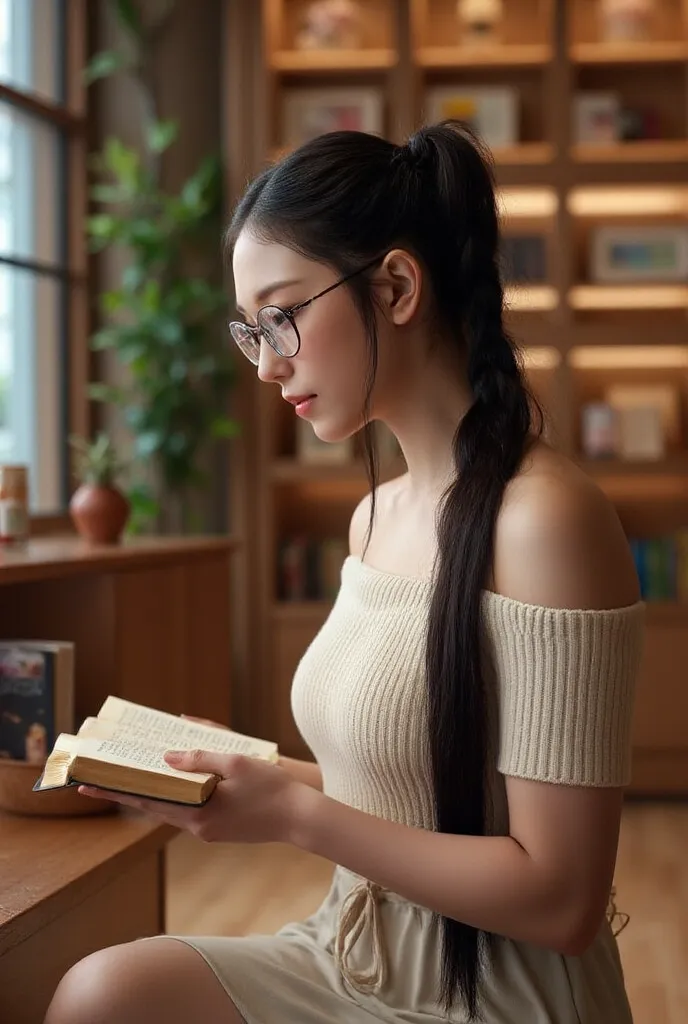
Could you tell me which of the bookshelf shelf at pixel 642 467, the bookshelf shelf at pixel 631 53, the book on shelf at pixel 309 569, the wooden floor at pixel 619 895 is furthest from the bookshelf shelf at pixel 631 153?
the wooden floor at pixel 619 895

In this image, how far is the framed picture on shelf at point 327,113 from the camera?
473cm

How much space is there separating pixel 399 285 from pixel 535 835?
561 millimetres

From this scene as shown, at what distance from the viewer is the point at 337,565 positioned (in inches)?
188

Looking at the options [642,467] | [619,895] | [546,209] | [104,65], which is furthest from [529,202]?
[619,895]

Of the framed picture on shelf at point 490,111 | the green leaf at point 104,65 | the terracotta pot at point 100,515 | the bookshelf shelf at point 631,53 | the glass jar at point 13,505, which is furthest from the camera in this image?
the framed picture on shelf at point 490,111

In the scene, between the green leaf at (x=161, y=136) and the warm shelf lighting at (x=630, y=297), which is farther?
the warm shelf lighting at (x=630, y=297)

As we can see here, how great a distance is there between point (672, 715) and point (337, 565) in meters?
1.29

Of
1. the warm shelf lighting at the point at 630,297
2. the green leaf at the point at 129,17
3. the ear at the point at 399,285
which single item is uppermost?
the green leaf at the point at 129,17

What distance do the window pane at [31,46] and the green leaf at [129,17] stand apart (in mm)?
216

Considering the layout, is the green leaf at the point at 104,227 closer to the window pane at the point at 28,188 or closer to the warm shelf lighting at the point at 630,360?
the window pane at the point at 28,188

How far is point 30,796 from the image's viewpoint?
192cm

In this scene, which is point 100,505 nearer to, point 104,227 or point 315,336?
point 315,336

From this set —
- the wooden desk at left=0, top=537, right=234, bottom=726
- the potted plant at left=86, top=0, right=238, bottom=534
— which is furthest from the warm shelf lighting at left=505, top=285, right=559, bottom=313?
the wooden desk at left=0, top=537, right=234, bottom=726

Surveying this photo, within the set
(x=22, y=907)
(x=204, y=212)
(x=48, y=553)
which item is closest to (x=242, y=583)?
(x=204, y=212)
